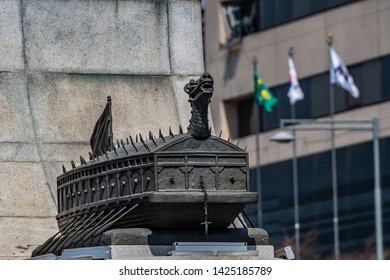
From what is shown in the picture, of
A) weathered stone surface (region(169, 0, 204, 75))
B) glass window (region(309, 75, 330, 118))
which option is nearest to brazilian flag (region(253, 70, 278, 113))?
glass window (region(309, 75, 330, 118))

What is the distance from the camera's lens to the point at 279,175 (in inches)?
3516

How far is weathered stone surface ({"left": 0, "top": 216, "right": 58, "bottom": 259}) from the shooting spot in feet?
76.9

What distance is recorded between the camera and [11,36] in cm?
2523

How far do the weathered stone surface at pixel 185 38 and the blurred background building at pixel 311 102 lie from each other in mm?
52532

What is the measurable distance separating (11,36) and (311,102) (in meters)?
63.1

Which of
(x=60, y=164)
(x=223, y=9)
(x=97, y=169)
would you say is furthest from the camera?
(x=223, y=9)

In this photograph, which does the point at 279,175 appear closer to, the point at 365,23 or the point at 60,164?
the point at 365,23

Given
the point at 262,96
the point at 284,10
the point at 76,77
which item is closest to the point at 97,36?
the point at 76,77

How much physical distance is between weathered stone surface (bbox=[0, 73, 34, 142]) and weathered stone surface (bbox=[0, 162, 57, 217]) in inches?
14.6

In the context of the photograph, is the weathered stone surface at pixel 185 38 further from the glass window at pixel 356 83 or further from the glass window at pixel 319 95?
the glass window at pixel 319 95

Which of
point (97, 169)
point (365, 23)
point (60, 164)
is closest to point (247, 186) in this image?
point (97, 169)

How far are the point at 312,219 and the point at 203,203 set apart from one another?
2621 inches

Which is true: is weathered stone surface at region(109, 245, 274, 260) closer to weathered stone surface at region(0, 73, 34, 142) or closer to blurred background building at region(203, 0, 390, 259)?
weathered stone surface at region(0, 73, 34, 142)

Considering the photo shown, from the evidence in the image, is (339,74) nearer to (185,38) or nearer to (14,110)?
(185,38)
